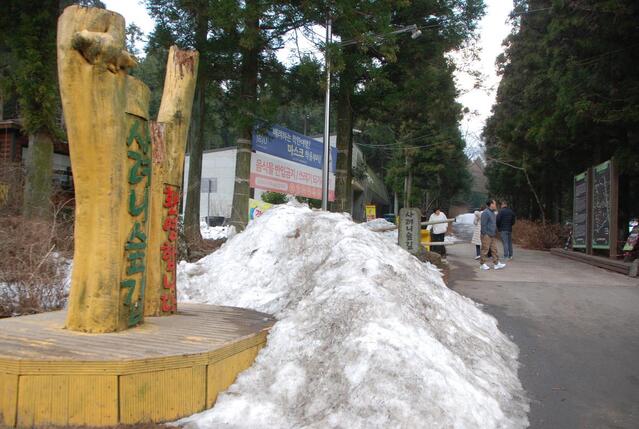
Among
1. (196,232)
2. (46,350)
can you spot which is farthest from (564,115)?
(46,350)

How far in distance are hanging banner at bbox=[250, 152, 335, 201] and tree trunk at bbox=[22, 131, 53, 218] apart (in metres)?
4.21

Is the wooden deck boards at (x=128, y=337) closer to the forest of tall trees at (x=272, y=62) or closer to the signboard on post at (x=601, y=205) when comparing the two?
the forest of tall trees at (x=272, y=62)

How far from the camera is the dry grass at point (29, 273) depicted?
21.3ft

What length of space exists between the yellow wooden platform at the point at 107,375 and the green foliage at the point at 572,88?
41.4 feet

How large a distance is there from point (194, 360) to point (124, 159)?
178cm

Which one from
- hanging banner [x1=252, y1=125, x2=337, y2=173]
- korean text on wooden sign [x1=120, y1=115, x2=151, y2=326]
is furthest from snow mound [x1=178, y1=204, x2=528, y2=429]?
Answer: hanging banner [x1=252, y1=125, x2=337, y2=173]

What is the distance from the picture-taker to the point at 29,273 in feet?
21.1

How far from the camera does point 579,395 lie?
5180mm

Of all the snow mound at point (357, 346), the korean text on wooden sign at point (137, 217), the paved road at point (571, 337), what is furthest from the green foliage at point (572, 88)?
the korean text on wooden sign at point (137, 217)

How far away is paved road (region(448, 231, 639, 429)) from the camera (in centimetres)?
486

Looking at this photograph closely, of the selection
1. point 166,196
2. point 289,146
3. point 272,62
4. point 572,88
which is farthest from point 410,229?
point 572,88

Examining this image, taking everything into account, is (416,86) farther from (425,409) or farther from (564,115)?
(425,409)

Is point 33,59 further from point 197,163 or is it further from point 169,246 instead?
point 169,246

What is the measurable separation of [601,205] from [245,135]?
10.5 metres
